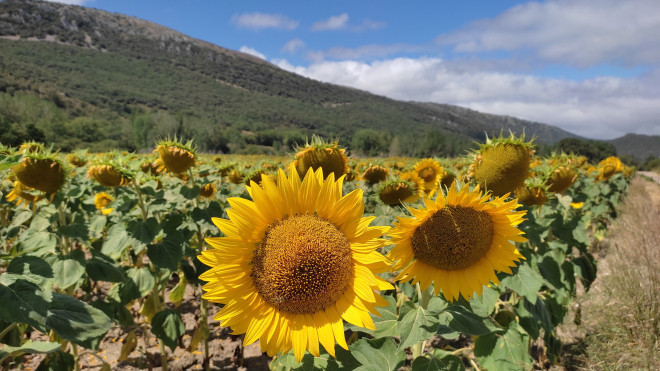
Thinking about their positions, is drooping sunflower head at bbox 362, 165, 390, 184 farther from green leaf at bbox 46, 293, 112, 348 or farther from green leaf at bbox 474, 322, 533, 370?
green leaf at bbox 46, 293, 112, 348

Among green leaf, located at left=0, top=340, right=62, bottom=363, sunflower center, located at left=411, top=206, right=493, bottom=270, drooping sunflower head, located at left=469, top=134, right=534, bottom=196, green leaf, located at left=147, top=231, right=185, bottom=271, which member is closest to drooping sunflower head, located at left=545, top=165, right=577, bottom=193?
drooping sunflower head, located at left=469, top=134, right=534, bottom=196

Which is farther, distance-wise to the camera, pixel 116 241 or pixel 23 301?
pixel 116 241

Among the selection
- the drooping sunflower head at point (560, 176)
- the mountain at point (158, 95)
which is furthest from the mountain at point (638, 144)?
the drooping sunflower head at point (560, 176)

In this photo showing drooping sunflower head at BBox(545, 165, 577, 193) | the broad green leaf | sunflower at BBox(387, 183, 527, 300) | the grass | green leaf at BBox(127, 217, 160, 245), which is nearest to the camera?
the broad green leaf

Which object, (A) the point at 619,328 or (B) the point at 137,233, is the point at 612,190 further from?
(B) the point at 137,233

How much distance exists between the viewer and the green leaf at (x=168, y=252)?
2.54 metres

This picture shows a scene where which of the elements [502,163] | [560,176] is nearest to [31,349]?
[502,163]

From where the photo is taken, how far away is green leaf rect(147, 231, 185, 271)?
2.54m

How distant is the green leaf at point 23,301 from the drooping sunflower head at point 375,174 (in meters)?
3.04

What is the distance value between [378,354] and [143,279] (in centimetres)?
215

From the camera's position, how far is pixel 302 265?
118 centimetres

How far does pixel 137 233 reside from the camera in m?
2.56

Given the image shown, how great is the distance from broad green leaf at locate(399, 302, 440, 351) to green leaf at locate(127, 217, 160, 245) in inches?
75.9

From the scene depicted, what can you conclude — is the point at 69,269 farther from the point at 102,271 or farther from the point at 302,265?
the point at 302,265
